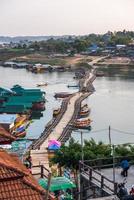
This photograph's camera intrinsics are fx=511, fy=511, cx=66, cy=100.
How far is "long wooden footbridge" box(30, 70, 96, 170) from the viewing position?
2625 cm

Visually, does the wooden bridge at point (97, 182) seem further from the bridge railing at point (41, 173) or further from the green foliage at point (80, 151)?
the green foliage at point (80, 151)

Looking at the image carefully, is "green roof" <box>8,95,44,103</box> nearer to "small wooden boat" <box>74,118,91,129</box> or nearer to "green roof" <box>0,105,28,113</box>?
"green roof" <box>0,105,28,113</box>

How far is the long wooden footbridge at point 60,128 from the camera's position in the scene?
86.1ft

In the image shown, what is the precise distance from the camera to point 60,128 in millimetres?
37031

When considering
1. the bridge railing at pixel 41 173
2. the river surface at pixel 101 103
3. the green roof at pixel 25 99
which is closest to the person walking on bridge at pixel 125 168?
the bridge railing at pixel 41 173

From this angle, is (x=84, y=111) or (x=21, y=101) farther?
(x=21, y=101)

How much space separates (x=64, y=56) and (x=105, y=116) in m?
73.8

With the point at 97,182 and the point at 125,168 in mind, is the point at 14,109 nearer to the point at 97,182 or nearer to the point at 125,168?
the point at 125,168

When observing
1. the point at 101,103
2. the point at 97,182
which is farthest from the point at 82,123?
the point at 97,182

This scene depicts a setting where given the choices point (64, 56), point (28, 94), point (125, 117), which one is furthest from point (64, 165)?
point (64, 56)

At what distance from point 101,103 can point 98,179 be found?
42.2 meters

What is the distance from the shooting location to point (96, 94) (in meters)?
59.6

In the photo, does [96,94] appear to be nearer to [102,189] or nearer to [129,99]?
[129,99]

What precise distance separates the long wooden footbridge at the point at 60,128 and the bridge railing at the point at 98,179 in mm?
11461
